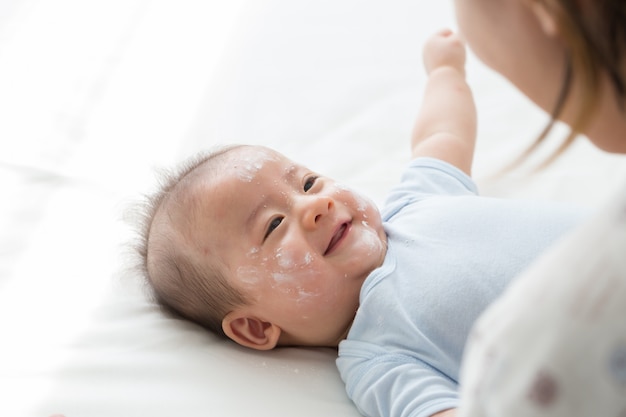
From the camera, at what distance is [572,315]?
60cm

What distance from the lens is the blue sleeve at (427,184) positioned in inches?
51.4

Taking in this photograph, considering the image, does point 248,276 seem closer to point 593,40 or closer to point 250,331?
point 250,331

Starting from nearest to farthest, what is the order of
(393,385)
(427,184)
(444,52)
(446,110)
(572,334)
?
(572,334) → (393,385) → (427,184) → (446,110) → (444,52)

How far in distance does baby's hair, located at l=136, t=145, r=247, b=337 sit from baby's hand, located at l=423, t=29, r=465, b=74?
1.71 feet

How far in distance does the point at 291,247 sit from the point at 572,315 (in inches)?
22.1

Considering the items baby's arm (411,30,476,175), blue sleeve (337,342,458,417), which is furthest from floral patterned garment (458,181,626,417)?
baby's arm (411,30,476,175)

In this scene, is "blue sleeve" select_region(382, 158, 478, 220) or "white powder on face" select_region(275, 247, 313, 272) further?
"blue sleeve" select_region(382, 158, 478, 220)

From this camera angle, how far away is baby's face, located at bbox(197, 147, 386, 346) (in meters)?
1.12

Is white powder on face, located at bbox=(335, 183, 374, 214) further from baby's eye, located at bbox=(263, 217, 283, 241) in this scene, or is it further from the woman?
the woman

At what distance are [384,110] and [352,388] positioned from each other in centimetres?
71

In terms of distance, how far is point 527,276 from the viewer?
2.08ft

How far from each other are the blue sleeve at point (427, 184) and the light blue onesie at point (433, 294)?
0.32ft

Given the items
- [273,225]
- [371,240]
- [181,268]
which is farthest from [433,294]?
[181,268]

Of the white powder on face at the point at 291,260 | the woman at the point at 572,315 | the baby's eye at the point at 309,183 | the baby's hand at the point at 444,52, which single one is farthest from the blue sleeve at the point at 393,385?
the baby's hand at the point at 444,52
